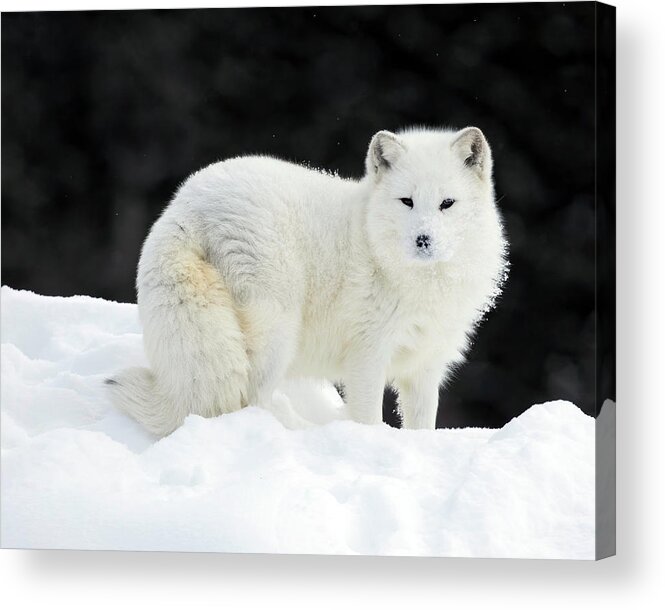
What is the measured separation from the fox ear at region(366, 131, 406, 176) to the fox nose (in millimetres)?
464

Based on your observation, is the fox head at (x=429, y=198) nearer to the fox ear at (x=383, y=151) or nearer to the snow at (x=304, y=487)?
the fox ear at (x=383, y=151)

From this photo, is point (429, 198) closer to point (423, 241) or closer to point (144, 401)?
point (423, 241)

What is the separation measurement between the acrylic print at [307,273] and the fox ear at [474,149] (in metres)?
0.01

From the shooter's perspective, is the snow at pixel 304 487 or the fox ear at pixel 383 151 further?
the fox ear at pixel 383 151

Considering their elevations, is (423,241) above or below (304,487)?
above

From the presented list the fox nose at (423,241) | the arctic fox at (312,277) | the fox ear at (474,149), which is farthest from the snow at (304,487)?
the fox ear at (474,149)

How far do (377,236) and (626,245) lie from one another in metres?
1.07

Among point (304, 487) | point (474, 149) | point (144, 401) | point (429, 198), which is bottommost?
point (304, 487)

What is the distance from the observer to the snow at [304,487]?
471cm

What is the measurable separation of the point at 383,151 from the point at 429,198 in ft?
1.15

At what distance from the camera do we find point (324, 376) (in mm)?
5555

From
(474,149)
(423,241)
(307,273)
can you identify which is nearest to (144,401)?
(307,273)

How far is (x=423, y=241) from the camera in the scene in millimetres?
4965

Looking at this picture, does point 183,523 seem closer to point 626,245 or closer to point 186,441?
point 186,441
